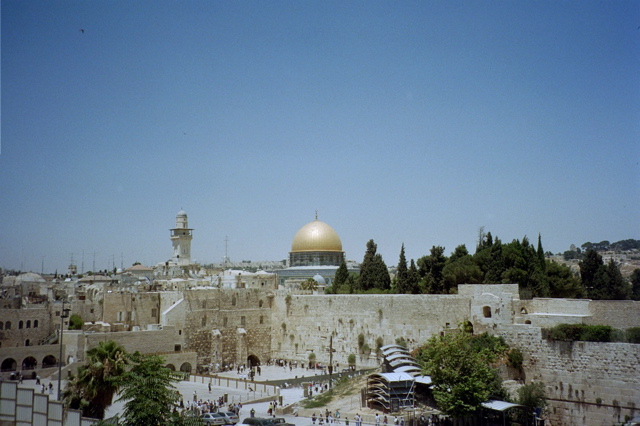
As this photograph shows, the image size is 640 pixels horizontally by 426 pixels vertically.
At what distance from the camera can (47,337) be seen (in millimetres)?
31344

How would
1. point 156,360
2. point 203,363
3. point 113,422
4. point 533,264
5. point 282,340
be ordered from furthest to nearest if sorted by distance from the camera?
point 282,340
point 203,363
point 533,264
point 156,360
point 113,422

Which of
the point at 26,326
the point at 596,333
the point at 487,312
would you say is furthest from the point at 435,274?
the point at 26,326

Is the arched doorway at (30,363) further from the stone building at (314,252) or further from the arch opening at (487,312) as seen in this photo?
the stone building at (314,252)

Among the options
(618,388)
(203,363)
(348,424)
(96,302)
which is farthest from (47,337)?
(618,388)

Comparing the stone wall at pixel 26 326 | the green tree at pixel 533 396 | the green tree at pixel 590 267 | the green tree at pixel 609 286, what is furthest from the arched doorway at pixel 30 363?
the green tree at pixel 590 267

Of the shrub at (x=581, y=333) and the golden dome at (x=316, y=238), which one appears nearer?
the shrub at (x=581, y=333)

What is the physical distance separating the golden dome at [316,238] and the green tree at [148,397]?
36.9m

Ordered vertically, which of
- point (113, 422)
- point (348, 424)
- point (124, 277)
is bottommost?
point (348, 424)

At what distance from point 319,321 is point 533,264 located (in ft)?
38.3

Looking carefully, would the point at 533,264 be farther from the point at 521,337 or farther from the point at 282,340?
the point at 282,340

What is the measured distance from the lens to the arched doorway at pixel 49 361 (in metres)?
29.2

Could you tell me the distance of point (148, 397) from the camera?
11844 mm

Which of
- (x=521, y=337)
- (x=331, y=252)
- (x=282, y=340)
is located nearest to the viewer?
(x=521, y=337)

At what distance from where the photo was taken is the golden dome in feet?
163
